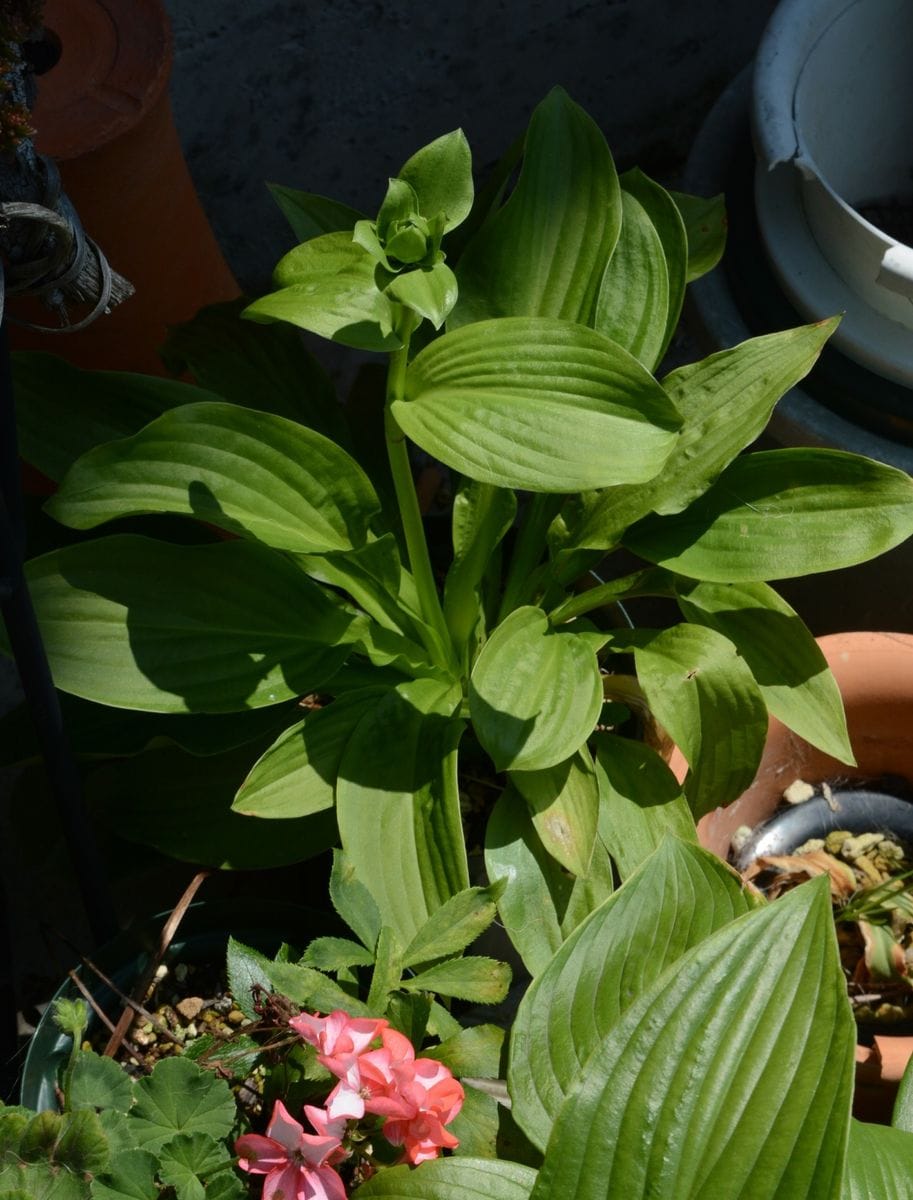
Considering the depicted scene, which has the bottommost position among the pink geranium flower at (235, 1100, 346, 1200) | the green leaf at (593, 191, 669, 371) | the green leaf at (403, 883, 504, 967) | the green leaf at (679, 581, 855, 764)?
the pink geranium flower at (235, 1100, 346, 1200)

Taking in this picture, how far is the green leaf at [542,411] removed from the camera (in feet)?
2.93

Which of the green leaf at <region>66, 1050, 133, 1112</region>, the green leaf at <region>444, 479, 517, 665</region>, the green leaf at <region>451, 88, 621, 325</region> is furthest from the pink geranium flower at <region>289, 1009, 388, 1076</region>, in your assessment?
the green leaf at <region>451, 88, 621, 325</region>

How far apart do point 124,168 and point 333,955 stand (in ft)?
2.80

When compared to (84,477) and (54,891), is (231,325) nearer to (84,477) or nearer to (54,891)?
(84,477)

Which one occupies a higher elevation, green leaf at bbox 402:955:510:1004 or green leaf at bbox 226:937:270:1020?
green leaf at bbox 402:955:510:1004

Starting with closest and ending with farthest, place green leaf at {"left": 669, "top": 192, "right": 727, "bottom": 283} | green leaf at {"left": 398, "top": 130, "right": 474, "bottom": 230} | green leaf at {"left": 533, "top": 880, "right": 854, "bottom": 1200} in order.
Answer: green leaf at {"left": 533, "top": 880, "right": 854, "bottom": 1200} → green leaf at {"left": 398, "top": 130, "right": 474, "bottom": 230} → green leaf at {"left": 669, "top": 192, "right": 727, "bottom": 283}

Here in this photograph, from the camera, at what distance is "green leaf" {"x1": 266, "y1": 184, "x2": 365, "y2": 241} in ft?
3.84

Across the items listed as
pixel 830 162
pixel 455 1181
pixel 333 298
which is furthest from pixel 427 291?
pixel 830 162

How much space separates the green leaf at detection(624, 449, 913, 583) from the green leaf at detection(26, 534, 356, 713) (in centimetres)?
31

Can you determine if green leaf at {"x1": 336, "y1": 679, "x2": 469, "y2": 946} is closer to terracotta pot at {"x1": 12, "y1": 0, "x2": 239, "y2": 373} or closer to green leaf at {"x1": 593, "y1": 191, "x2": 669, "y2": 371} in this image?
green leaf at {"x1": 593, "y1": 191, "x2": 669, "y2": 371}

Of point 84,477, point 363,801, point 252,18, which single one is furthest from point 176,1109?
point 252,18

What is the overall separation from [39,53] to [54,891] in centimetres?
Result: 97

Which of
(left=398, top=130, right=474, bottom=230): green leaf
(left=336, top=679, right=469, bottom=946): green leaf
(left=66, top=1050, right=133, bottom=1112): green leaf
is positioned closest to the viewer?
(left=66, top=1050, right=133, bottom=1112): green leaf

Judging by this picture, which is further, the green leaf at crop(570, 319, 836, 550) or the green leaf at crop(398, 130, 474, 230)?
the green leaf at crop(570, 319, 836, 550)
